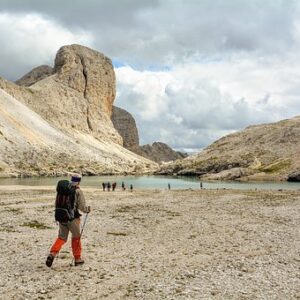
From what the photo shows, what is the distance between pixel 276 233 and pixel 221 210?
40.6ft

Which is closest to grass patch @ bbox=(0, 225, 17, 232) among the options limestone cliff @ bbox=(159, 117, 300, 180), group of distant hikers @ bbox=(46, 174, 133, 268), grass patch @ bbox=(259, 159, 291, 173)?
group of distant hikers @ bbox=(46, 174, 133, 268)

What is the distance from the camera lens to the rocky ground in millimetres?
12945

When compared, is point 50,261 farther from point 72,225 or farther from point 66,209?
Answer: point 66,209

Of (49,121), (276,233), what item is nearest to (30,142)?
(49,121)

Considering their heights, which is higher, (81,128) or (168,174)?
Answer: (81,128)

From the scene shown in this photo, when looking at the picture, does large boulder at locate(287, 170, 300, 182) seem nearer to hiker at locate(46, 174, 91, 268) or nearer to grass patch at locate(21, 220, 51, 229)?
grass patch at locate(21, 220, 51, 229)

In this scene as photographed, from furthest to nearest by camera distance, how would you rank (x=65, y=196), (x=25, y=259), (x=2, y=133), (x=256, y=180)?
1. (x=2, y=133)
2. (x=256, y=180)
3. (x=25, y=259)
4. (x=65, y=196)

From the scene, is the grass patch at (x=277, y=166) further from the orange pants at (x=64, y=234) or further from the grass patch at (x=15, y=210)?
the orange pants at (x=64, y=234)

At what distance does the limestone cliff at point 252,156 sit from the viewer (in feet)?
375

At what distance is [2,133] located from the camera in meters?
129

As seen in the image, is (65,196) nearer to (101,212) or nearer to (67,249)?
(67,249)

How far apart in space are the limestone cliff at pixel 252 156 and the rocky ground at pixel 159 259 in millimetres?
83500

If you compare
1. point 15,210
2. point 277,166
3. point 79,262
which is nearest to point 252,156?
point 277,166

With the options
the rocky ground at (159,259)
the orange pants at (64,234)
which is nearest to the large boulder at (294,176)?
the rocky ground at (159,259)
